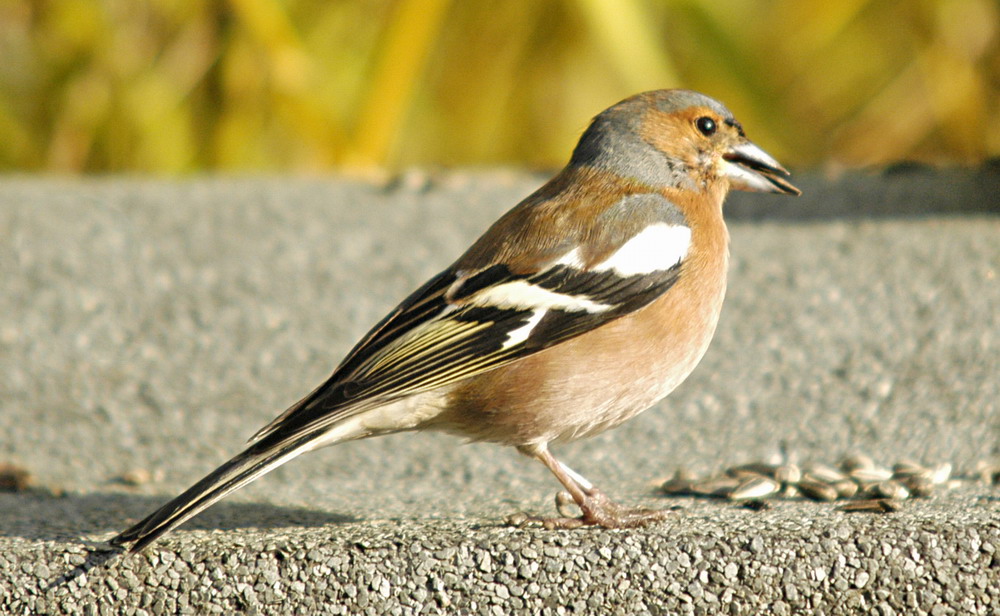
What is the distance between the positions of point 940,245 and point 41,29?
4.78 metres

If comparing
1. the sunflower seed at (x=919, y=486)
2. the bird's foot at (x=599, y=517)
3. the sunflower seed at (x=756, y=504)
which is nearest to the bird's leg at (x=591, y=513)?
the bird's foot at (x=599, y=517)

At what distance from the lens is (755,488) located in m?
3.15

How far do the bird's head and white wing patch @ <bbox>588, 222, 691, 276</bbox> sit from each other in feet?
0.80

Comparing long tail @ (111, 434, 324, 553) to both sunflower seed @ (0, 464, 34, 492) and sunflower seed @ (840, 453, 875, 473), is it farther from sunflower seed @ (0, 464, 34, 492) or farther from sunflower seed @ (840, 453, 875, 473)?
sunflower seed @ (840, 453, 875, 473)

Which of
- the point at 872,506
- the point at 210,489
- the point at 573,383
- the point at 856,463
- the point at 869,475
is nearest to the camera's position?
the point at 210,489

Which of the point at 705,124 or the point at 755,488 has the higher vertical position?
the point at 705,124

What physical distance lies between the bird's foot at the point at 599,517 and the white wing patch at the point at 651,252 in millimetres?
554

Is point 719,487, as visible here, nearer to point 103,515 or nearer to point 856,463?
point 856,463

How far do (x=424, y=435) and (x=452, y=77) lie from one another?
3.37 m

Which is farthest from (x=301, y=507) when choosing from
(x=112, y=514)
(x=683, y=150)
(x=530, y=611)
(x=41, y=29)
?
(x=41, y=29)

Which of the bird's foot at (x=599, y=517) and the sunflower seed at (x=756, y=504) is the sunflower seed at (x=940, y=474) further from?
the bird's foot at (x=599, y=517)

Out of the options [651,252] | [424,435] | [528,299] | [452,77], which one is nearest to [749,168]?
[651,252]

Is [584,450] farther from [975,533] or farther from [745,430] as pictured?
[975,533]

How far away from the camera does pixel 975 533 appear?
8.24 ft
